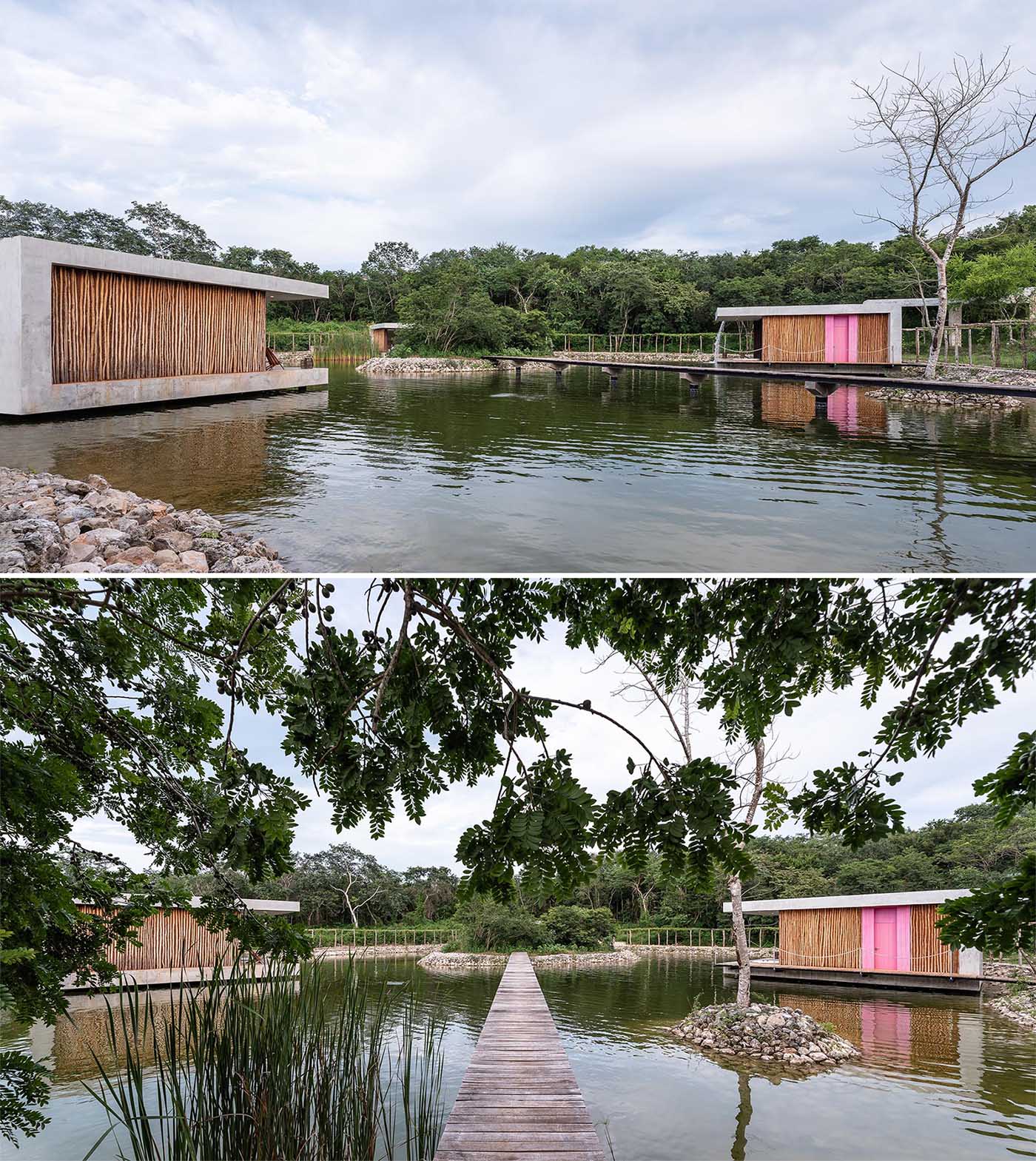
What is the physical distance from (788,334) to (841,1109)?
18.6 meters

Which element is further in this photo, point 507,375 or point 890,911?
point 507,375

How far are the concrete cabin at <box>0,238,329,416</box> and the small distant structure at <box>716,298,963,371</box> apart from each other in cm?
1182

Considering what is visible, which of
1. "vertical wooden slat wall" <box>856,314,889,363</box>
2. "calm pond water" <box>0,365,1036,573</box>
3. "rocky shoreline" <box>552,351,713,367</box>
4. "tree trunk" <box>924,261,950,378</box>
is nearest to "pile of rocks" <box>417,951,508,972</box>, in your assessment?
"calm pond water" <box>0,365,1036,573</box>

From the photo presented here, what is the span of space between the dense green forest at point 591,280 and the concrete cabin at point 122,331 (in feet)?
51.0

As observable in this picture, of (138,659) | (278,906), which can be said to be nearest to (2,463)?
(138,659)

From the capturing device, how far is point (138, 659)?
11.5 ft

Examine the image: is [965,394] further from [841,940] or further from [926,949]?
[841,940]

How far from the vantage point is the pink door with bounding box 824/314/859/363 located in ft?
68.9

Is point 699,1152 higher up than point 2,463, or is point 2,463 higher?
point 2,463

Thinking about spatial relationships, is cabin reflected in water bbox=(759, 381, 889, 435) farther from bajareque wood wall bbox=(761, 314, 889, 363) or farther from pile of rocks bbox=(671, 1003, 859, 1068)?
pile of rocks bbox=(671, 1003, 859, 1068)

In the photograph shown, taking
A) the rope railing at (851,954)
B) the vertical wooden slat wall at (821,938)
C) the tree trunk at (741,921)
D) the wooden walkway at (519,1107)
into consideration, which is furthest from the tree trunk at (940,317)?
the wooden walkway at (519,1107)

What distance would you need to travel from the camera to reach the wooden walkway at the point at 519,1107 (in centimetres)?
351

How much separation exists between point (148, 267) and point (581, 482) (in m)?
7.90

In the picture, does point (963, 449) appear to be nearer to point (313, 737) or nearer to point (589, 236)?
point (313, 737)
